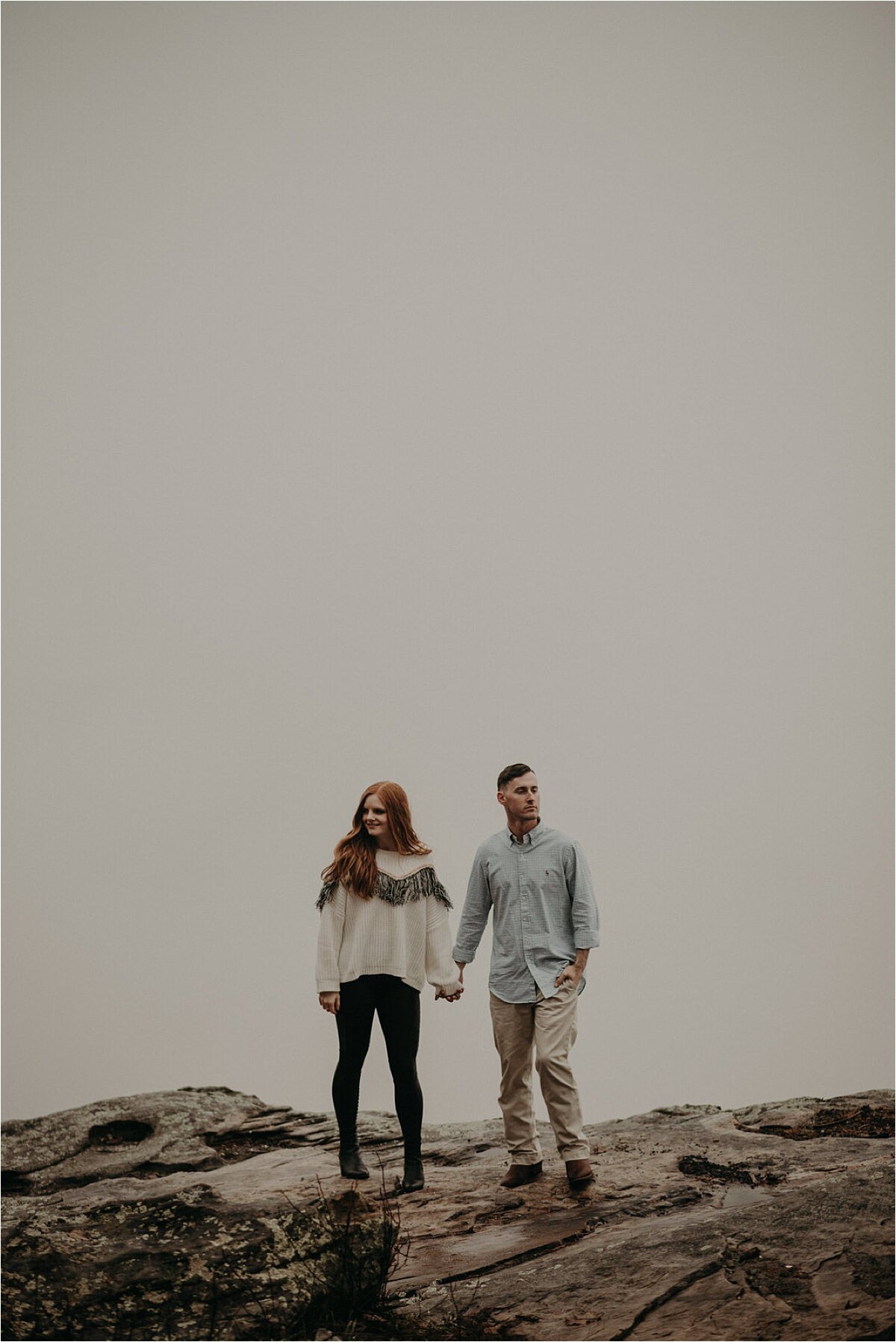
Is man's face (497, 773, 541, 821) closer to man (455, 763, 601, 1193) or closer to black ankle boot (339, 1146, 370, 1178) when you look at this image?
man (455, 763, 601, 1193)

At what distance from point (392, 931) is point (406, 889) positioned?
254mm

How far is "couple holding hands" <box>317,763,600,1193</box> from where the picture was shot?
5797 mm

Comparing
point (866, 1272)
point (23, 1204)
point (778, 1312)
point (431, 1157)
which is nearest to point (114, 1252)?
point (23, 1204)

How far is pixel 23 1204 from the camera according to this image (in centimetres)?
632

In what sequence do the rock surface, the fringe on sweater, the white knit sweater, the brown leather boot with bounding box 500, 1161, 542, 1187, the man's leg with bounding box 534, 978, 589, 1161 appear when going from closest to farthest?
the rock surface
the man's leg with bounding box 534, 978, 589, 1161
the brown leather boot with bounding box 500, 1161, 542, 1187
the white knit sweater
the fringe on sweater

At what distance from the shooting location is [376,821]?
6.03 meters

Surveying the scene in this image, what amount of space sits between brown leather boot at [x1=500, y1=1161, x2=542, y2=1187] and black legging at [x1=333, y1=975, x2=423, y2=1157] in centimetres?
52

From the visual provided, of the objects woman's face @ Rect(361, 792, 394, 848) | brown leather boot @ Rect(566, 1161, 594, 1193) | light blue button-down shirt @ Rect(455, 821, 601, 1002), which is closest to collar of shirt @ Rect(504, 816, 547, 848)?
light blue button-down shirt @ Rect(455, 821, 601, 1002)

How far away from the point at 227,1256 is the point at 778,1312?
2.36m

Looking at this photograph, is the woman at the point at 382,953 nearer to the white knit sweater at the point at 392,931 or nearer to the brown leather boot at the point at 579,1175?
the white knit sweater at the point at 392,931

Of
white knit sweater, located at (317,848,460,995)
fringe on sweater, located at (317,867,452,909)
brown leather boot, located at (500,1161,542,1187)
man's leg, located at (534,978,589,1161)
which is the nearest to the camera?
man's leg, located at (534,978,589,1161)

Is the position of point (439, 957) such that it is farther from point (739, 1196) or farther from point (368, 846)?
point (739, 1196)

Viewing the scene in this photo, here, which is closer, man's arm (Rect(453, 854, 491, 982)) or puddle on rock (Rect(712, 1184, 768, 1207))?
puddle on rock (Rect(712, 1184, 768, 1207))

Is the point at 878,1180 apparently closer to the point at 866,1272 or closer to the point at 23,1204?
the point at 866,1272
